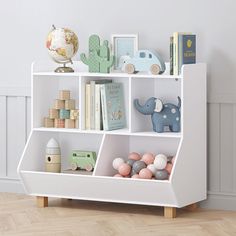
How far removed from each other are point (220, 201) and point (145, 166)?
1.52 ft

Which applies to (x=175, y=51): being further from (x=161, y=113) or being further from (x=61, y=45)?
(x=61, y=45)

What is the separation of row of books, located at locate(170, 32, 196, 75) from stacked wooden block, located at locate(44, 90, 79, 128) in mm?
606

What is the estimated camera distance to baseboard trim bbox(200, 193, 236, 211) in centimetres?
425

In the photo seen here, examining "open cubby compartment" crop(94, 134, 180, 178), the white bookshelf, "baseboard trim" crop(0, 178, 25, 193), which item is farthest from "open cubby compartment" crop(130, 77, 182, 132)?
"baseboard trim" crop(0, 178, 25, 193)

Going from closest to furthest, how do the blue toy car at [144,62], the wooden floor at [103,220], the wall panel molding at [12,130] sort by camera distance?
1. the wooden floor at [103,220]
2. the blue toy car at [144,62]
3. the wall panel molding at [12,130]

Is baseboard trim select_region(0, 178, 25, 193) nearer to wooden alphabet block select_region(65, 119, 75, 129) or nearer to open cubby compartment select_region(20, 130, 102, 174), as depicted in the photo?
open cubby compartment select_region(20, 130, 102, 174)

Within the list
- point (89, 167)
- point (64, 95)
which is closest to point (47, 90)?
point (64, 95)

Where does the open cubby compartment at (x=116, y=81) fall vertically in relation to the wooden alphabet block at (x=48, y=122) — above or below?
above

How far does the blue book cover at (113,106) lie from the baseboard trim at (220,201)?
600 mm

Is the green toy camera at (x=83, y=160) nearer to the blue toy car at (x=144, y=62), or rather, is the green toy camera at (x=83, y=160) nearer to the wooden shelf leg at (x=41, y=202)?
the wooden shelf leg at (x=41, y=202)

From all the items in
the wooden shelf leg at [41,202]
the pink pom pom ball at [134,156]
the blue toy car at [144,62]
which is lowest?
the wooden shelf leg at [41,202]

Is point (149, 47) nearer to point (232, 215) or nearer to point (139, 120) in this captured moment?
point (139, 120)

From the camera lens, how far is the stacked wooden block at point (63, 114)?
432 centimetres

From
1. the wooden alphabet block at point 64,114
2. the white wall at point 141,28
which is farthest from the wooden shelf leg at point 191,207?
the wooden alphabet block at point 64,114
